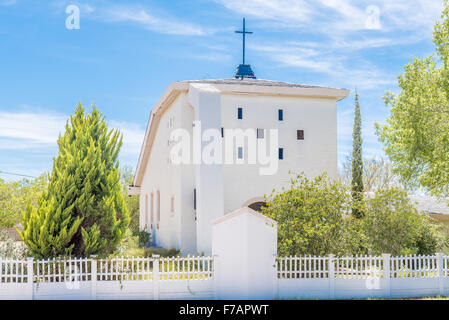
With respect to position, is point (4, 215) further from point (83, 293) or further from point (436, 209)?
point (436, 209)

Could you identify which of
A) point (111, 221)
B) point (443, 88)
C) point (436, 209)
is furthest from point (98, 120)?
point (436, 209)

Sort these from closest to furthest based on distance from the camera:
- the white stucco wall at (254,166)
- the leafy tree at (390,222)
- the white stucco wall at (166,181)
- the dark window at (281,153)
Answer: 1. the leafy tree at (390,222)
2. the white stucco wall at (254,166)
3. the white stucco wall at (166,181)
4. the dark window at (281,153)

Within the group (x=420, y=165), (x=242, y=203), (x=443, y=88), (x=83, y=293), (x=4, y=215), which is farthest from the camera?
(x=4, y=215)

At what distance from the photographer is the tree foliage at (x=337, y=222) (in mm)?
15922

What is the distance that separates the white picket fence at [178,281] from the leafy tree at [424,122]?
1062 centimetres

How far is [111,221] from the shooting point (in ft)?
52.4

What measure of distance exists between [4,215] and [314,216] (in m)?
24.9

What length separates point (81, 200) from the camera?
15.6 meters

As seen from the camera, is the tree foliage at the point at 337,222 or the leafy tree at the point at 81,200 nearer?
the leafy tree at the point at 81,200

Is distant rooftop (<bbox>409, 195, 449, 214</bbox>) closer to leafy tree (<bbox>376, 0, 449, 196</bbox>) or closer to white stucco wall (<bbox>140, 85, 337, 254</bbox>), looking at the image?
leafy tree (<bbox>376, 0, 449, 196</bbox>)

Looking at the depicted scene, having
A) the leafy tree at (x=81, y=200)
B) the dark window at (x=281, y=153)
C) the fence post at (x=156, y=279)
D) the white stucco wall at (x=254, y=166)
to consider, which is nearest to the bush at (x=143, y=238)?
the white stucco wall at (x=254, y=166)

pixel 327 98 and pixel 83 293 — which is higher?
pixel 327 98

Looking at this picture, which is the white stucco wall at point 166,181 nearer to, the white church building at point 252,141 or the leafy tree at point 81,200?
the white church building at point 252,141
